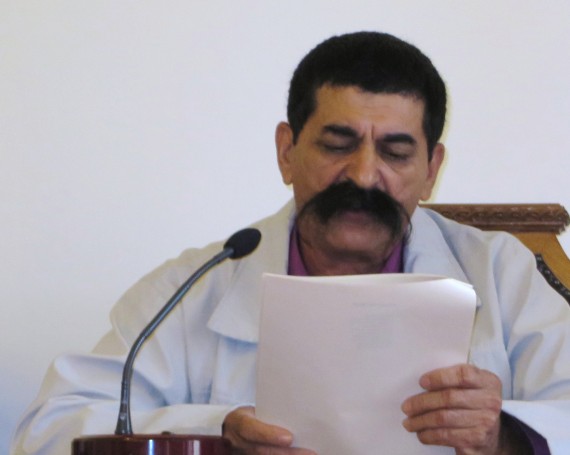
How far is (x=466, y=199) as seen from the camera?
2.63 metres

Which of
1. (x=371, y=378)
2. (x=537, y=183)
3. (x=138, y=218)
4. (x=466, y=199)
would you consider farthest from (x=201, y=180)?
(x=371, y=378)

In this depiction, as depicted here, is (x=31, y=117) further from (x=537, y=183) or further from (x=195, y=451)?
(x=195, y=451)

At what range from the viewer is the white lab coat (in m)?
1.82

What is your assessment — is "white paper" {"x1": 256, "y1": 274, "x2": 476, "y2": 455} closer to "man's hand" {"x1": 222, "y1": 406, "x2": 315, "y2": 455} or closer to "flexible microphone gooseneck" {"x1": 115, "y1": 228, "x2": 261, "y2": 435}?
"man's hand" {"x1": 222, "y1": 406, "x2": 315, "y2": 455}

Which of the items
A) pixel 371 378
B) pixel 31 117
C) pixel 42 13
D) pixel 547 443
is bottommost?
pixel 547 443

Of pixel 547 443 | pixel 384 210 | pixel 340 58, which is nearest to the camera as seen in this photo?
pixel 547 443

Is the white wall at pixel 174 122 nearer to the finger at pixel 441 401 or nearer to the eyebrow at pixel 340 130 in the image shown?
the eyebrow at pixel 340 130

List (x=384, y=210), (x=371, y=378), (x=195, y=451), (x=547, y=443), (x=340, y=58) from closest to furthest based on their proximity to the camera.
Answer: (x=195, y=451), (x=371, y=378), (x=547, y=443), (x=384, y=210), (x=340, y=58)

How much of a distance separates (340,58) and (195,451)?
95cm

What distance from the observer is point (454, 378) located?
5.01 ft

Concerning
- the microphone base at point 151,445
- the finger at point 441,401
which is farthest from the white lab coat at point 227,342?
the microphone base at point 151,445

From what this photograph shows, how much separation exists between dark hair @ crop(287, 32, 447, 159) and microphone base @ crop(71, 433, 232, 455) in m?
0.87

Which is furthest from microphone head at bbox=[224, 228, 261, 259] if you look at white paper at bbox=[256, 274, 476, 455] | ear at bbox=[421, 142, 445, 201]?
ear at bbox=[421, 142, 445, 201]

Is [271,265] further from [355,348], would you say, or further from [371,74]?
[355,348]
